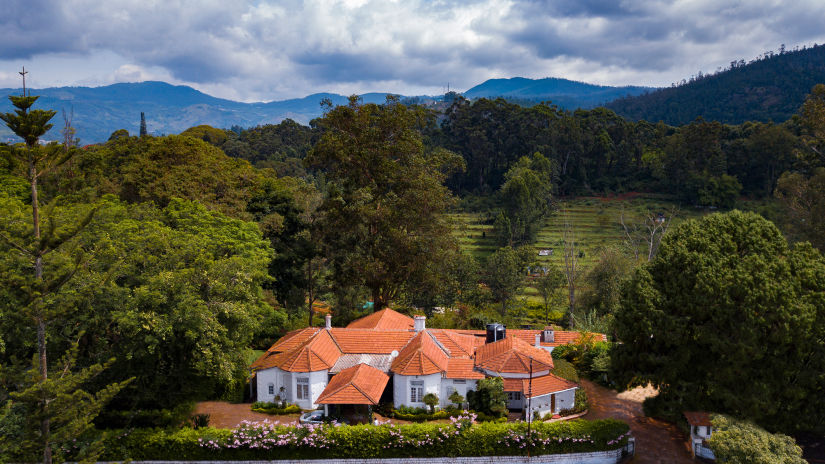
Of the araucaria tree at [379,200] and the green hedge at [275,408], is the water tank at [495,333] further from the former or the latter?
the green hedge at [275,408]

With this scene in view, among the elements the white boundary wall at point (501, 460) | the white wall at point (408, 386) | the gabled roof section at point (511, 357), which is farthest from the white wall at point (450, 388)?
the white boundary wall at point (501, 460)

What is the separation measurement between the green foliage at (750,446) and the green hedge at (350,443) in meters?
3.53

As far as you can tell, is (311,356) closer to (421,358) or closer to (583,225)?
(421,358)

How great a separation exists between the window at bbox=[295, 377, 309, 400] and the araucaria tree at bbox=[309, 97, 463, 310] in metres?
8.16

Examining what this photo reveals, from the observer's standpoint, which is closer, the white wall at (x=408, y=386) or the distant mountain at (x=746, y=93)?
the white wall at (x=408, y=386)

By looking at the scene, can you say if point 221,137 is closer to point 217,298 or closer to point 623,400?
point 217,298

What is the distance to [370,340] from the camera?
22203 mm

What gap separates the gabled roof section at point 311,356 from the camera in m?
19.9

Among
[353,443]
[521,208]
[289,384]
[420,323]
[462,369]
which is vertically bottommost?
[353,443]

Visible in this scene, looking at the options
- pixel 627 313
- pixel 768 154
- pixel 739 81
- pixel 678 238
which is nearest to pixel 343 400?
pixel 627 313

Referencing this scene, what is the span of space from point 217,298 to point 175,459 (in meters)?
5.37

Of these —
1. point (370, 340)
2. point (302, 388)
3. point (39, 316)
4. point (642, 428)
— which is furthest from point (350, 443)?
point (642, 428)

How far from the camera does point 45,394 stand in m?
13.0

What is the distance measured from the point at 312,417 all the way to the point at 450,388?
5.33 m
